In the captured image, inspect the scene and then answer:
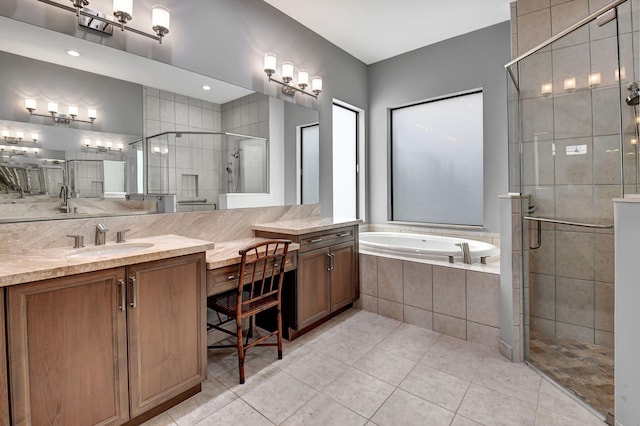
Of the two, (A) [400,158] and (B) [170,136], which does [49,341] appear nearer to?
(B) [170,136]

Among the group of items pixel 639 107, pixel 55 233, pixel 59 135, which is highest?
pixel 639 107

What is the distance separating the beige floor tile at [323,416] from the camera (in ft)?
5.22

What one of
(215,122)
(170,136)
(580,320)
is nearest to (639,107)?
(580,320)

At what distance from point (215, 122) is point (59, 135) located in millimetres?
966

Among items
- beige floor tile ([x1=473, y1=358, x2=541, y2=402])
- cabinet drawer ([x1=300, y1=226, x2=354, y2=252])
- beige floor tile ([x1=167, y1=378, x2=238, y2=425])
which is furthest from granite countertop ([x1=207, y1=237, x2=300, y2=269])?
beige floor tile ([x1=473, y1=358, x2=541, y2=402])

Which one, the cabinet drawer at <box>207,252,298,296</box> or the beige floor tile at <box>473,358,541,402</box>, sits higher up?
the cabinet drawer at <box>207,252,298,296</box>

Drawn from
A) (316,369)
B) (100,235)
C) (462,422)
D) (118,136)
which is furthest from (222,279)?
(462,422)

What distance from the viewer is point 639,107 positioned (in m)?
1.88

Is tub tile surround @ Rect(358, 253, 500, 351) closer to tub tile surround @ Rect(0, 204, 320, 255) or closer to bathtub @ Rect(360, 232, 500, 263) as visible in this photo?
bathtub @ Rect(360, 232, 500, 263)

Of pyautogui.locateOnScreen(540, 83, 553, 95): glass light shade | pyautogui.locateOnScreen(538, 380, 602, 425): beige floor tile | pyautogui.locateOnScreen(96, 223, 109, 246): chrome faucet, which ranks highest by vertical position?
pyautogui.locateOnScreen(540, 83, 553, 95): glass light shade

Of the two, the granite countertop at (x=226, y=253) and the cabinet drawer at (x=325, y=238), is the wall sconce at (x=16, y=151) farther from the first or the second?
the cabinet drawer at (x=325, y=238)

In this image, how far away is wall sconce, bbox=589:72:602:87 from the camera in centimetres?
213

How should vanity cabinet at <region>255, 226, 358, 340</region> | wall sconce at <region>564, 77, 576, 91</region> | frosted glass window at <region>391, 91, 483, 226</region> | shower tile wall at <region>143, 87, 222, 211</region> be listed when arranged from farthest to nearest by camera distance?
frosted glass window at <region>391, 91, 483, 226</region>, vanity cabinet at <region>255, 226, 358, 340</region>, wall sconce at <region>564, 77, 576, 91</region>, shower tile wall at <region>143, 87, 222, 211</region>

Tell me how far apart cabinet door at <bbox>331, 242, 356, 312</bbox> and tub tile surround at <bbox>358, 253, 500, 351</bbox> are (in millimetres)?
134
